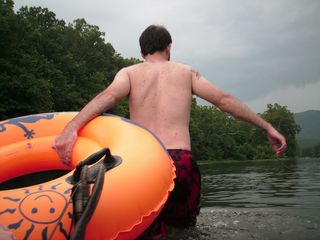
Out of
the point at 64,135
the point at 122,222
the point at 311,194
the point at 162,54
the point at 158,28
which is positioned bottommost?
the point at 311,194

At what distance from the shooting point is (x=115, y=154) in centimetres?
208

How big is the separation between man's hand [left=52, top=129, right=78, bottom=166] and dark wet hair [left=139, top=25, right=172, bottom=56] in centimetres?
90

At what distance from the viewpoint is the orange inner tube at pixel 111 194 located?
1713 millimetres

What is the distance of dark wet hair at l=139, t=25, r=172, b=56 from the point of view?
2.76m

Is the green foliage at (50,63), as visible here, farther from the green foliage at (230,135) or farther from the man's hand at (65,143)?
the man's hand at (65,143)

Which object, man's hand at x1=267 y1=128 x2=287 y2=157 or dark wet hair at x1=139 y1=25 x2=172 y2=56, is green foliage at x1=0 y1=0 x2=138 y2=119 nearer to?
dark wet hair at x1=139 y1=25 x2=172 y2=56

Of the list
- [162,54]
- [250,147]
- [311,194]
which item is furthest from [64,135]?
[250,147]

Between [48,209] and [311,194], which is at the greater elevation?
[48,209]

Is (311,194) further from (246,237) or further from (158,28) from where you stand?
(158,28)

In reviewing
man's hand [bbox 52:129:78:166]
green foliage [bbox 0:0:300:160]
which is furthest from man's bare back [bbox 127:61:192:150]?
green foliage [bbox 0:0:300:160]

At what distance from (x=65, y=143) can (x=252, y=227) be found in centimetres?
205

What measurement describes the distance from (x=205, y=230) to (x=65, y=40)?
101 feet

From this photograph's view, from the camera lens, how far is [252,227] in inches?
135

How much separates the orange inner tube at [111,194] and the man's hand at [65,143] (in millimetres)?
43
